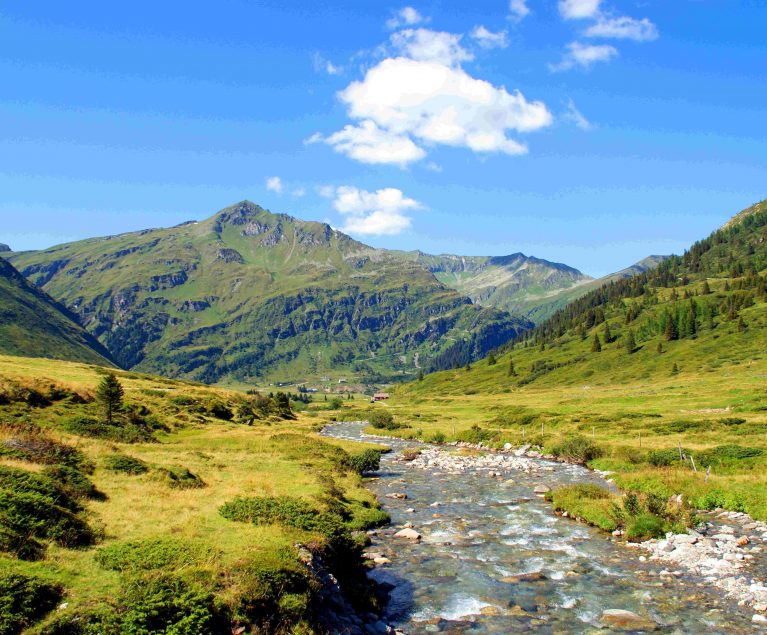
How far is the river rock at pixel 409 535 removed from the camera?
30453 millimetres

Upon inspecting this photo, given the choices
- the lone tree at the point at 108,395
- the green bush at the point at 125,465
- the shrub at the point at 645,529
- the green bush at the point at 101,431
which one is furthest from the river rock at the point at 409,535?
the lone tree at the point at 108,395

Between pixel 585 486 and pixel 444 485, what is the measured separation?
1311 cm

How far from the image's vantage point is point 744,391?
95312 mm

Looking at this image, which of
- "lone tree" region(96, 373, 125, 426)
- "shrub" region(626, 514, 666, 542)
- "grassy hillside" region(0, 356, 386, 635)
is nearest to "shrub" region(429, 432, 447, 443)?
"grassy hillside" region(0, 356, 386, 635)

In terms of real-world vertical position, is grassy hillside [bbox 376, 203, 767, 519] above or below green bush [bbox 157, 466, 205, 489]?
below

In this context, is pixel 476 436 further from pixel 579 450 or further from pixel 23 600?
pixel 23 600

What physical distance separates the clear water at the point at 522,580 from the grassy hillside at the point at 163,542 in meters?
2.60

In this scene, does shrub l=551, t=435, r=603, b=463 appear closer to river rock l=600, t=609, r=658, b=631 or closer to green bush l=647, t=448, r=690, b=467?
green bush l=647, t=448, r=690, b=467

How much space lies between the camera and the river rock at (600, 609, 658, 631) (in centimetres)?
1913

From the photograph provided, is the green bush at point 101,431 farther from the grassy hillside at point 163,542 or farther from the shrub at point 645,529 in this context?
the shrub at point 645,529

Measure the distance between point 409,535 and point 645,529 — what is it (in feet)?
43.5

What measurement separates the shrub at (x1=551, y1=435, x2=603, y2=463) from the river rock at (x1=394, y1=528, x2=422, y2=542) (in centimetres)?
3326

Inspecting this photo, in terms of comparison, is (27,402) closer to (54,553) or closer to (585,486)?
(54,553)

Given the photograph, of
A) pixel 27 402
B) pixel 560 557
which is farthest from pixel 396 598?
pixel 27 402
